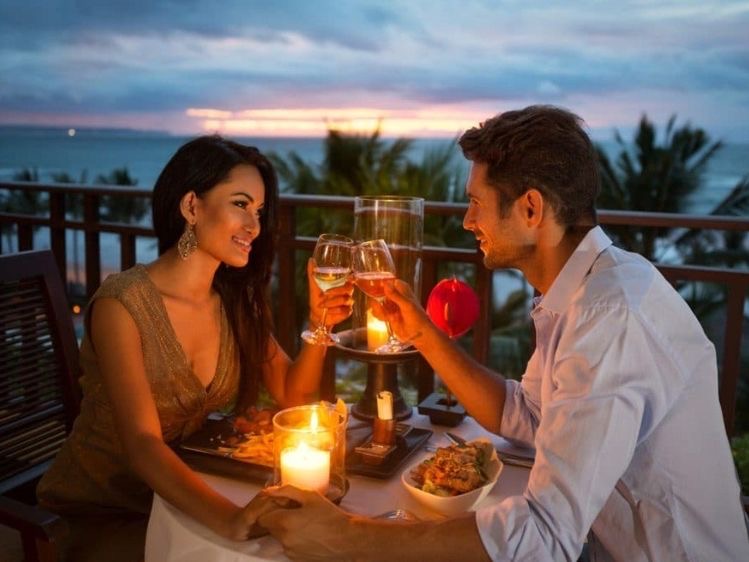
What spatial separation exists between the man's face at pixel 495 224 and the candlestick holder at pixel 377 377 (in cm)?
38

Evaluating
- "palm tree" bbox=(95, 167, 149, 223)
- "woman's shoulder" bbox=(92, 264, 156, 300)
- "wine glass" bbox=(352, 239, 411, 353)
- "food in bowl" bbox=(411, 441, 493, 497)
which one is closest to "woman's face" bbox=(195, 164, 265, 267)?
"woman's shoulder" bbox=(92, 264, 156, 300)

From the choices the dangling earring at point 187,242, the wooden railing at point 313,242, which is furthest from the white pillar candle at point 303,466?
the wooden railing at point 313,242

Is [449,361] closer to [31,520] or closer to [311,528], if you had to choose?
[311,528]

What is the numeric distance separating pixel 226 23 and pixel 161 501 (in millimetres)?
19305

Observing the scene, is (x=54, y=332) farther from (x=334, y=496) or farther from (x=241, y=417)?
(x=334, y=496)

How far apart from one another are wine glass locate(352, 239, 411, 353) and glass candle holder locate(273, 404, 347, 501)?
19.0 inches

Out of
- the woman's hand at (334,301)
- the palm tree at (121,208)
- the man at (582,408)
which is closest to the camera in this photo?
the man at (582,408)

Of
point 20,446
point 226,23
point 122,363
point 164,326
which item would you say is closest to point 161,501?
point 122,363

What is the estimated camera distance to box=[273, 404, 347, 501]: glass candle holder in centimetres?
133

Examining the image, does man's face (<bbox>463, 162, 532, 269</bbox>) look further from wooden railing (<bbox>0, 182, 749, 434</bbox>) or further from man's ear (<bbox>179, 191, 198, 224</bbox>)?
wooden railing (<bbox>0, 182, 749, 434</bbox>)

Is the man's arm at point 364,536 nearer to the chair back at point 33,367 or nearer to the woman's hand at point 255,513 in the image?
the woman's hand at point 255,513

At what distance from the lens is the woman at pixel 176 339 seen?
1886mm

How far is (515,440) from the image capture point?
175 centimetres

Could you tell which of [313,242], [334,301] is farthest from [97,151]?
[334,301]
